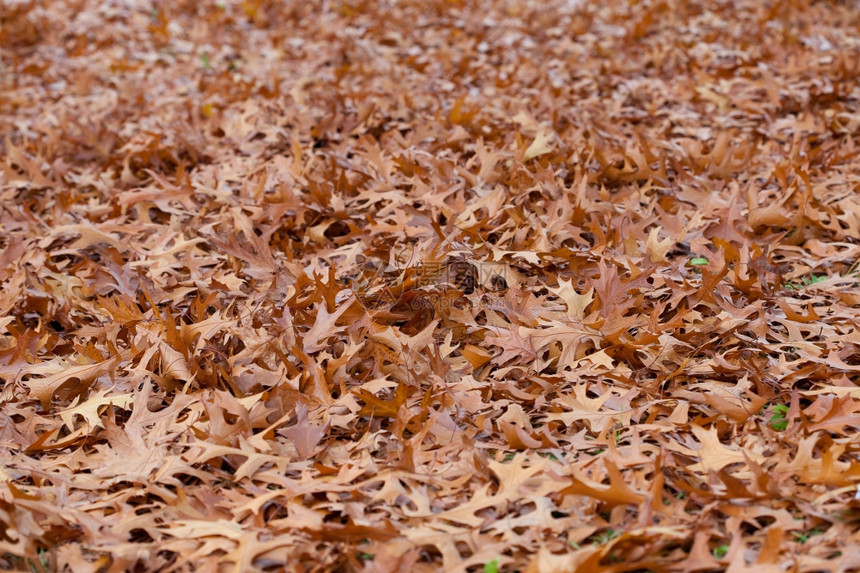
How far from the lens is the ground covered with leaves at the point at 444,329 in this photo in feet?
5.46

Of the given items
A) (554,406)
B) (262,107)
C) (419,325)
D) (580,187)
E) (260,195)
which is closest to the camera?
(554,406)

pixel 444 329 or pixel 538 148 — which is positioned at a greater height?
pixel 538 148

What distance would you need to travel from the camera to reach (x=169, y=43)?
5.72 metres

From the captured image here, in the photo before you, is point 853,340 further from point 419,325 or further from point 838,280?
point 419,325

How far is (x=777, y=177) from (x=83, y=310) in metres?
2.83

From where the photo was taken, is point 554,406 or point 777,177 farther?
point 777,177

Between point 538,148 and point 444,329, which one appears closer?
point 444,329

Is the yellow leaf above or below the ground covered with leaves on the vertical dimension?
above

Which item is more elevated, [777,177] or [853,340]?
[777,177]

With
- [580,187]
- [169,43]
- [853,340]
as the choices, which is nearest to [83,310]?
[580,187]

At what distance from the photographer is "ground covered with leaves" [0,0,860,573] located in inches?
65.6

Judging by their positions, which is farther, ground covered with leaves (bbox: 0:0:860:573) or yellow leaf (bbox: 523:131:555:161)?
yellow leaf (bbox: 523:131:555:161)

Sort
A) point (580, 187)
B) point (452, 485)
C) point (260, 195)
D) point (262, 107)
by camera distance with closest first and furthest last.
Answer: point (452, 485) < point (580, 187) < point (260, 195) < point (262, 107)

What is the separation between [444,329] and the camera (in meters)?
2.34
